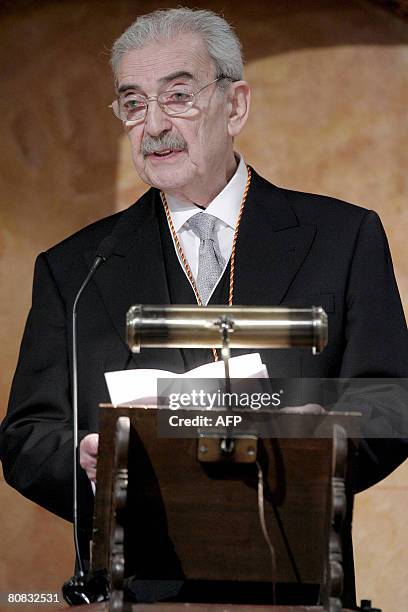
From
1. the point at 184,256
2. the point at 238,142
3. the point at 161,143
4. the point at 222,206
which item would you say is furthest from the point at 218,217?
the point at 238,142

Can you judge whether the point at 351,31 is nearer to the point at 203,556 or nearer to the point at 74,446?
the point at 74,446

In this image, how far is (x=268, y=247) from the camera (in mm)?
3340

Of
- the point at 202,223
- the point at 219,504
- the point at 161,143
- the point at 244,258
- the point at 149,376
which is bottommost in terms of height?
the point at 219,504

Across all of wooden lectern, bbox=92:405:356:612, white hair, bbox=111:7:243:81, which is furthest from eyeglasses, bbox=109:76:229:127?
wooden lectern, bbox=92:405:356:612

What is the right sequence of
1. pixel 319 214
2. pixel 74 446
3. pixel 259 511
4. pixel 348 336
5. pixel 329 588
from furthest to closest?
pixel 319 214 < pixel 348 336 < pixel 74 446 < pixel 259 511 < pixel 329 588

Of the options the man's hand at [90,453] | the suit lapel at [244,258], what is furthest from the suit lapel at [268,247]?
the man's hand at [90,453]

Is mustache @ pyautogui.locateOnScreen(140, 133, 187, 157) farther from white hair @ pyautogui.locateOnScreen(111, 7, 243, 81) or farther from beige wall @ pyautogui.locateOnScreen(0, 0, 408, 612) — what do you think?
beige wall @ pyautogui.locateOnScreen(0, 0, 408, 612)

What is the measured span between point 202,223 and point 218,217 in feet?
0.17

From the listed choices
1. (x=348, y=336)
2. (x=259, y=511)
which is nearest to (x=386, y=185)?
(x=348, y=336)

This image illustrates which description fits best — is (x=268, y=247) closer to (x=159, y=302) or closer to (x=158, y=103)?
(x=159, y=302)

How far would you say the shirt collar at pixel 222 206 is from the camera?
135 inches

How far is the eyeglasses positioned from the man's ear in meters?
0.19

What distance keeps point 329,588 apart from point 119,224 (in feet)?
5.02

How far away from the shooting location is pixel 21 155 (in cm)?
473
